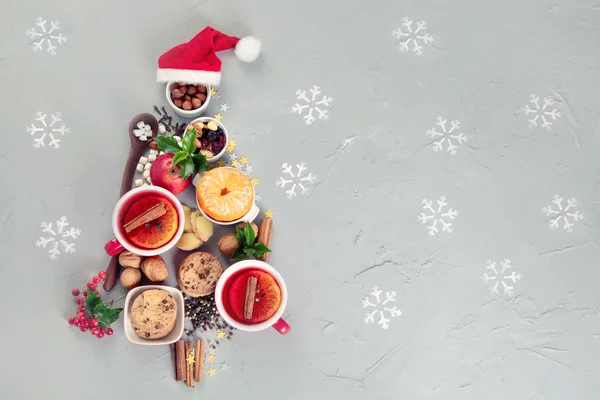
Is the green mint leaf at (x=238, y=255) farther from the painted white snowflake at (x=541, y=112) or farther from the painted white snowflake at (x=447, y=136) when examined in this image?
the painted white snowflake at (x=541, y=112)

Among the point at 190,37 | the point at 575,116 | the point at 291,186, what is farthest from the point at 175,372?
the point at 575,116

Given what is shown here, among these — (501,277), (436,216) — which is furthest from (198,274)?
(501,277)

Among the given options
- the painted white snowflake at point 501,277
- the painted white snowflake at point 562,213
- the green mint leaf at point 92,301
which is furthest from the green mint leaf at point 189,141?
the painted white snowflake at point 562,213

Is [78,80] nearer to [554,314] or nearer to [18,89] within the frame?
[18,89]

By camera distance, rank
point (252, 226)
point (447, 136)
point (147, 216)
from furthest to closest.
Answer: point (447, 136)
point (252, 226)
point (147, 216)

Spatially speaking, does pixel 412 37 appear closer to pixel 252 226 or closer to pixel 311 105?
pixel 311 105

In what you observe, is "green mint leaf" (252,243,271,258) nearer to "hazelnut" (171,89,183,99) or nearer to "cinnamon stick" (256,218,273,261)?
"cinnamon stick" (256,218,273,261)
